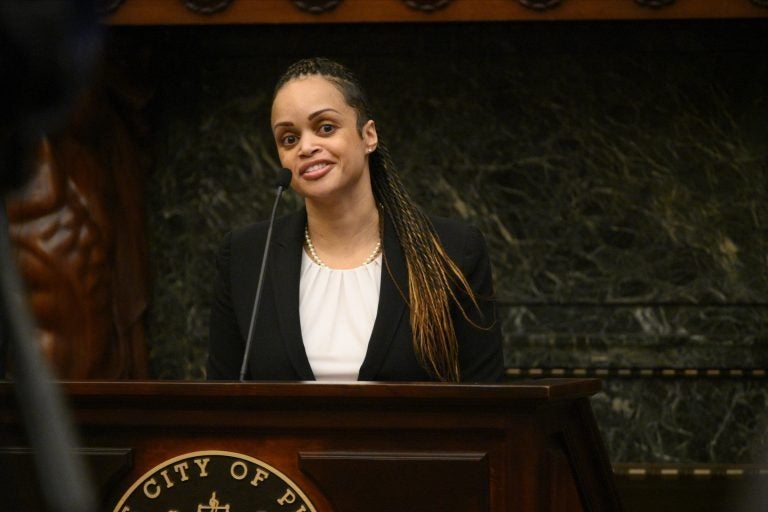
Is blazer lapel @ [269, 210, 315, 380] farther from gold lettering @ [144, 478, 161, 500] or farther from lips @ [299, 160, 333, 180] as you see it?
gold lettering @ [144, 478, 161, 500]

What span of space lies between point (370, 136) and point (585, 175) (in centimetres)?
207

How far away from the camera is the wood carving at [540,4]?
4.06 metres

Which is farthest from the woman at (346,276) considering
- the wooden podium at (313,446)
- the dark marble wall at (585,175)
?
the dark marble wall at (585,175)

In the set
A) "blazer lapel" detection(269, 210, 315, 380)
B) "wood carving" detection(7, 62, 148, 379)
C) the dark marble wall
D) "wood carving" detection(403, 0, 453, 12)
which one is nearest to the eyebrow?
"blazer lapel" detection(269, 210, 315, 380)

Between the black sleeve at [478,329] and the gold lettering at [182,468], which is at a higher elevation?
the black sleeve at [478,329]

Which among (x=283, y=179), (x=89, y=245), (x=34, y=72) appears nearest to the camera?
(x=34, y=72)

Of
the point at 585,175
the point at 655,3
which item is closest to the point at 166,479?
the point at 655,3

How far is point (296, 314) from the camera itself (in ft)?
9.23

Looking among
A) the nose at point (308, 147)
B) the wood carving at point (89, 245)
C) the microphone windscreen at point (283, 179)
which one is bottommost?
the microphone windscreen at point (283, 179)

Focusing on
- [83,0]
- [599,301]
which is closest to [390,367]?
[83,0]

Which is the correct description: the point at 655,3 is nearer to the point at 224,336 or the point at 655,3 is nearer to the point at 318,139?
the point at 318,139

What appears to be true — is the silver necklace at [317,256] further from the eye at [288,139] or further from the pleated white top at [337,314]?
the eye at [288,139]

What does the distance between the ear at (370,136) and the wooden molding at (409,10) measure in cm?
119

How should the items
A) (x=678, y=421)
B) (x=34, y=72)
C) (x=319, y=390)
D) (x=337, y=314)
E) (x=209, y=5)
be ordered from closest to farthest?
(x=34, y=72), (x=319, y=390), (x=337, y=314), (x=209, y=5), (x=678, y=421)
